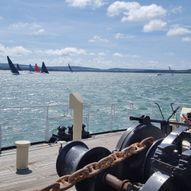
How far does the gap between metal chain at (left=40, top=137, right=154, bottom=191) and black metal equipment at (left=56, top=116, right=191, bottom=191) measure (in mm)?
155

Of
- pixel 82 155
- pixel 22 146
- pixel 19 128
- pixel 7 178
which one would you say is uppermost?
pixel 82 155

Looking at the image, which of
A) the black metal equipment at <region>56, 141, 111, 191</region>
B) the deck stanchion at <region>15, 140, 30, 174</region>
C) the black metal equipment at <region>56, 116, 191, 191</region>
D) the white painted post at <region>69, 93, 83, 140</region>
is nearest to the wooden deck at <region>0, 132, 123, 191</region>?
the deck stanchion at <region>15, 140, 30, 174</region>

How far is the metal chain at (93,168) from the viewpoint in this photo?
3.51m

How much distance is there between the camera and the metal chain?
11.5ft

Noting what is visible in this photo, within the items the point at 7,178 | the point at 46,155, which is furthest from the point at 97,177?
the point at 46,155

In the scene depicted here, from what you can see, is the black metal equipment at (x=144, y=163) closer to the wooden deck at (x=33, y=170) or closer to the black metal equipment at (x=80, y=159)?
the black metal equipment at (x=80, y=159)

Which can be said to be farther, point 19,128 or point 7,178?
point 19,128

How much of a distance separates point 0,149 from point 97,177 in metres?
4.50

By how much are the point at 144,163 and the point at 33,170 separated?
3.12 meters

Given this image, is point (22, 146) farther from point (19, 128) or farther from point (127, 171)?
point (19, 128)

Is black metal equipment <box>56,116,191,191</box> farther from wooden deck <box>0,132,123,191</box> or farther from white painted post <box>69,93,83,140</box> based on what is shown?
white painted post <box>69,93,83,140</box>

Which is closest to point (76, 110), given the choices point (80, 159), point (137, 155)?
point (137, 155)

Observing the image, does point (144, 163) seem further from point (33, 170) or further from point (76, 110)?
point (76, 110)

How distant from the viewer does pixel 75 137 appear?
8766mm
